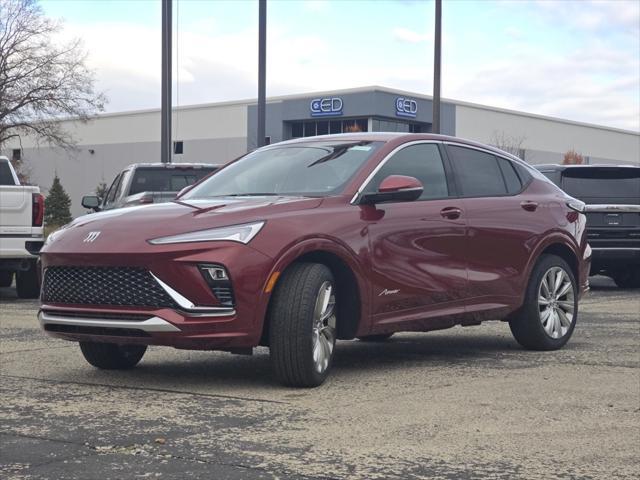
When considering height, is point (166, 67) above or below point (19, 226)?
above

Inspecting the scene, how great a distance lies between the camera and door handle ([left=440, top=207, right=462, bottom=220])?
764 cm

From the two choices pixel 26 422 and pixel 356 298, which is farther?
pixel 356 298

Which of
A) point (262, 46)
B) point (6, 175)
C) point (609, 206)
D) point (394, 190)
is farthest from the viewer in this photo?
point (262, 46)

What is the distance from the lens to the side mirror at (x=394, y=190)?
6.98 meters

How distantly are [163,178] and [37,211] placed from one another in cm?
265

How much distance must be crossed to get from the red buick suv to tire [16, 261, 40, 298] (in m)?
6.80

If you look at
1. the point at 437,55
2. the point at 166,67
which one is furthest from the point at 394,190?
the point at 437,55

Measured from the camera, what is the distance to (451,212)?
7.71 m

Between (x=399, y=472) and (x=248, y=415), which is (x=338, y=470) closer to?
(x=399, y=472)

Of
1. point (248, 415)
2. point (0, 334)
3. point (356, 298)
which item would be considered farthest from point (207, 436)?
point (0, 334)

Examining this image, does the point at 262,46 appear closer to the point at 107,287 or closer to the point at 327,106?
the point at 107,287

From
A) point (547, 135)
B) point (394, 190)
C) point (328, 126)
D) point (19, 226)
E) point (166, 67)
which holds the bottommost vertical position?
point (19, 226)

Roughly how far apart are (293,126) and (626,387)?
65.8 metres

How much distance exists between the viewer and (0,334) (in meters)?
9.49
